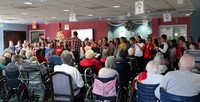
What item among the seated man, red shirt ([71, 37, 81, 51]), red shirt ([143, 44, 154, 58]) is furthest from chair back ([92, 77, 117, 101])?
red shirt ([71, 37, 81, 51])

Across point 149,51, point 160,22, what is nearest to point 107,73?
point 149,51

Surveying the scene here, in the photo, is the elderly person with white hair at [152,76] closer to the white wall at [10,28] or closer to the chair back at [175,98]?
the chair back at [175,98]

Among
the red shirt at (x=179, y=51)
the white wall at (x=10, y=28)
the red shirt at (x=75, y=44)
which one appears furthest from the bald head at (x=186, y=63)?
the white wall at (x=10, y=28)

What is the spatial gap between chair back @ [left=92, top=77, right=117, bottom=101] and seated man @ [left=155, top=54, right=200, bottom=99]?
1.19 m

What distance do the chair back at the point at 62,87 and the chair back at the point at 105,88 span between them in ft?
1.49

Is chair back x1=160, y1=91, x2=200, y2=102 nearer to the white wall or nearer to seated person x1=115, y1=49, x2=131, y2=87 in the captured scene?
seated person x1=115, y1=49, x2=131, y2=87

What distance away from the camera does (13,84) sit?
491 cm

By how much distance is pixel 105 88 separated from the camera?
12.4ft

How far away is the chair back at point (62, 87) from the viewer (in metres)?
3.60

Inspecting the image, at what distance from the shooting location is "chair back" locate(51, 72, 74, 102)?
3.60 m

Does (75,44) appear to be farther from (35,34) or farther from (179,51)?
(35,34)

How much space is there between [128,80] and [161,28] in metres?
8.69

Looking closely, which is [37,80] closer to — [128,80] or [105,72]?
[105,72]

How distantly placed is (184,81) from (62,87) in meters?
1.88
